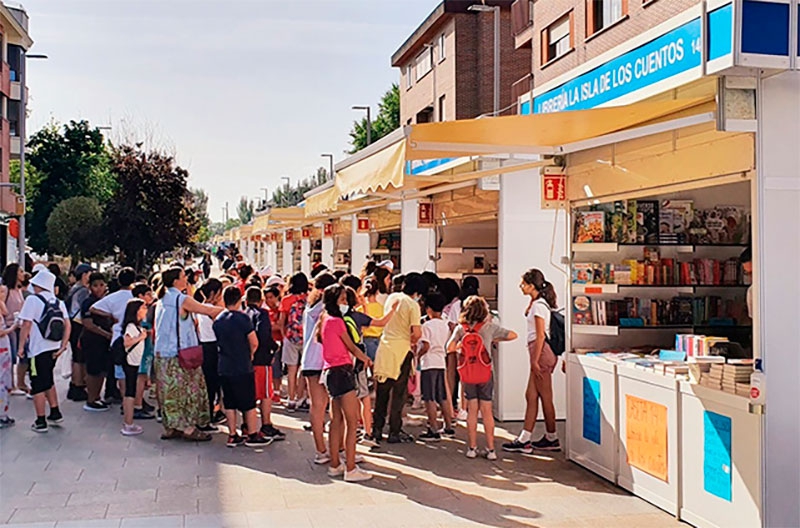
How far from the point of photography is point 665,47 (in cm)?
551

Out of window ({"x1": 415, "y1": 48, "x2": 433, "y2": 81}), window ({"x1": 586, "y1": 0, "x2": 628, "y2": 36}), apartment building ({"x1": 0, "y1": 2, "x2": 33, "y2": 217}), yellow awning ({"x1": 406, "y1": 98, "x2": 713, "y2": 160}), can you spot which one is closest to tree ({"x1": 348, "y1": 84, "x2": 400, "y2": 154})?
window ({"x1": 415, "y1": 48, "x2": 433, "y2": 81})

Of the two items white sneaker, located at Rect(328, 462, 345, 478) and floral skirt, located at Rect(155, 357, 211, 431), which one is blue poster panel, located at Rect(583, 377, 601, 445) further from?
floral skirt, located at Rect(155, 357, 211, 431)

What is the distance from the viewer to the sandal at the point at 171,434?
9273 mm

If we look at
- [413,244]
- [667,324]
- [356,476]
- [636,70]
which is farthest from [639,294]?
[413,244]

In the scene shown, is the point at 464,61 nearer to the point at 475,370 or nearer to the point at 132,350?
the point at 132,350

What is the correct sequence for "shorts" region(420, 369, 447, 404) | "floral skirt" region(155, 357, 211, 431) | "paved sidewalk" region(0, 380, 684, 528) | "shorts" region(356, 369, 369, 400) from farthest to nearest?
"shorts" region(420, 369, 447, 404), "floral skirt" region(155, 357, 211, 431), "shorts" region(356, 369, 369, 400), "paved sidewalk" region(0, 380, 684, 528)

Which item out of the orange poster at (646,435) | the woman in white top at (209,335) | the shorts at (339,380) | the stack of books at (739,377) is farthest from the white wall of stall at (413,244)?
the stack of books at (739,377)

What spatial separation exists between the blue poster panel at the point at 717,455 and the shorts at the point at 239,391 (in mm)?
4634

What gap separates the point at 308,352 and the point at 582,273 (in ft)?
A: 8.84

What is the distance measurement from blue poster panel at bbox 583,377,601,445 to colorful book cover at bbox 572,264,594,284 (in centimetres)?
94

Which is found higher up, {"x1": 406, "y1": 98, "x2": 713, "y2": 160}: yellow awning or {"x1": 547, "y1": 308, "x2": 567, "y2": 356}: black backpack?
{"x1": 406, "y1": 98, "x2": 713, "y2": 160}: yellow awning

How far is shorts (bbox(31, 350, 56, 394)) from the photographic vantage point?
938 cm

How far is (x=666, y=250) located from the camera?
8.09 meters

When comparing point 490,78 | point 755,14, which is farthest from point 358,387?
point 490,78
